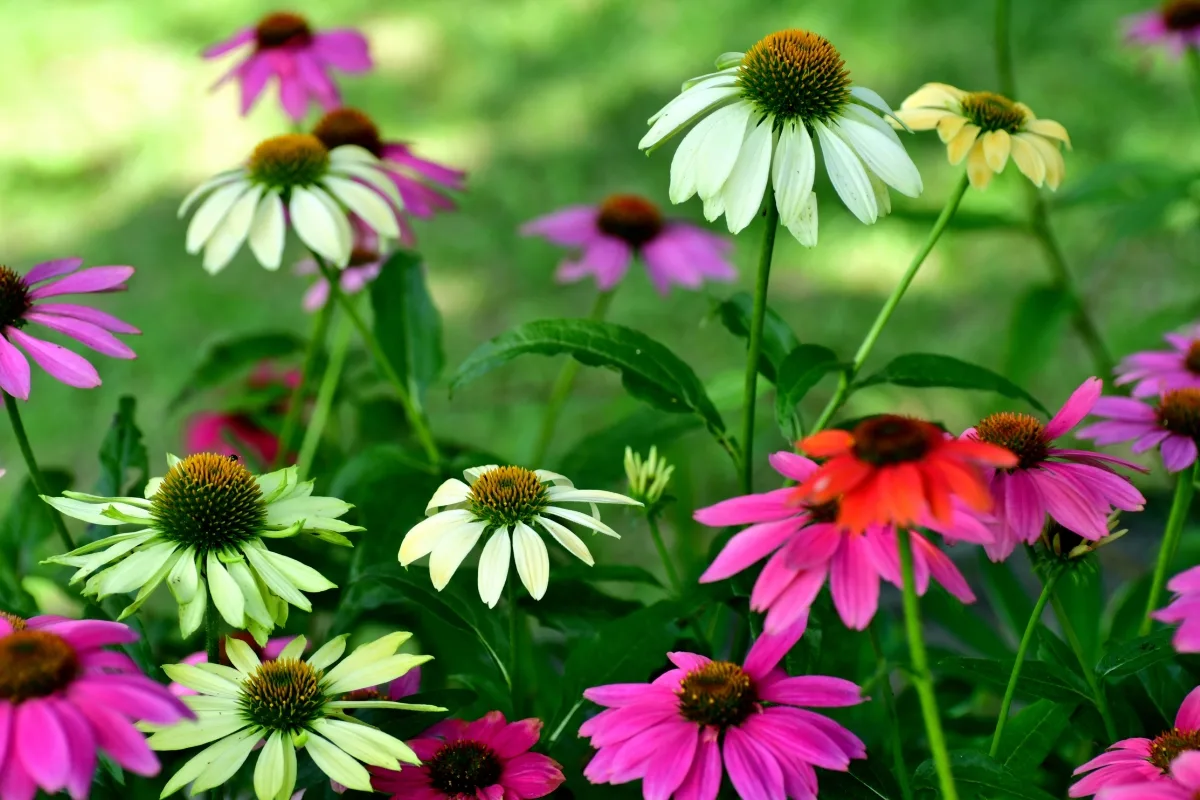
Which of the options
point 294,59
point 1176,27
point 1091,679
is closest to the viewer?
point 1091,679

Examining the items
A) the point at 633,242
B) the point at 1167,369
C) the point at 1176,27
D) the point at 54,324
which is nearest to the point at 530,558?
the point at 54,324

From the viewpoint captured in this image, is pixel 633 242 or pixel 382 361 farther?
pixel 633 242

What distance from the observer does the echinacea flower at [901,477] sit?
0.51 m

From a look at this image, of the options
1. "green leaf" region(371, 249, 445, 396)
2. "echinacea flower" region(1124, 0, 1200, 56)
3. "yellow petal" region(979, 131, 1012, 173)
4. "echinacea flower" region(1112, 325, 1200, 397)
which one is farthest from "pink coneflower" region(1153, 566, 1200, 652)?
"echinacea flower" region(1124, 0, 1200, 56)

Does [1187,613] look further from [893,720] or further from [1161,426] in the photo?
[1161,426]

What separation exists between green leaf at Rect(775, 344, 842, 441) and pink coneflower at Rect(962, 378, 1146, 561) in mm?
109

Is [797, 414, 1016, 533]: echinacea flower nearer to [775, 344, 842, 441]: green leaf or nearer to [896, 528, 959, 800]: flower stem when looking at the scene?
[896, 528, 959, 800]: flower stem

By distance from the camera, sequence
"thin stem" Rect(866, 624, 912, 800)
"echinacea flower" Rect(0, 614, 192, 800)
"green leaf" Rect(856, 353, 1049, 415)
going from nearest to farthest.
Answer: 1. "echinacea flower" Rect(0, 614, 192, 800)
2. "thin stem" Rect(866, 624, 912, 800)
3. "green leaf" Rect(856, 353, 1049, 415)

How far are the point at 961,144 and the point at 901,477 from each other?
34 centimetres

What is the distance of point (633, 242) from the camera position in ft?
4.52

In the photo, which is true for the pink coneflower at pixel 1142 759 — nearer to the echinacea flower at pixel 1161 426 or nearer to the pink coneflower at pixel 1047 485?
the pink coneflower at pixel 1047 485

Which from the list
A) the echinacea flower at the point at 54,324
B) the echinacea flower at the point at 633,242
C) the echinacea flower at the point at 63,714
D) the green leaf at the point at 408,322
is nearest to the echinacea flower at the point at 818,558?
the echinacea flower at the point at 63,714

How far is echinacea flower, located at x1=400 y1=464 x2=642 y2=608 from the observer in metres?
0.66

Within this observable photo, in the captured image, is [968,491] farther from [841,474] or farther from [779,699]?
[779,699]
